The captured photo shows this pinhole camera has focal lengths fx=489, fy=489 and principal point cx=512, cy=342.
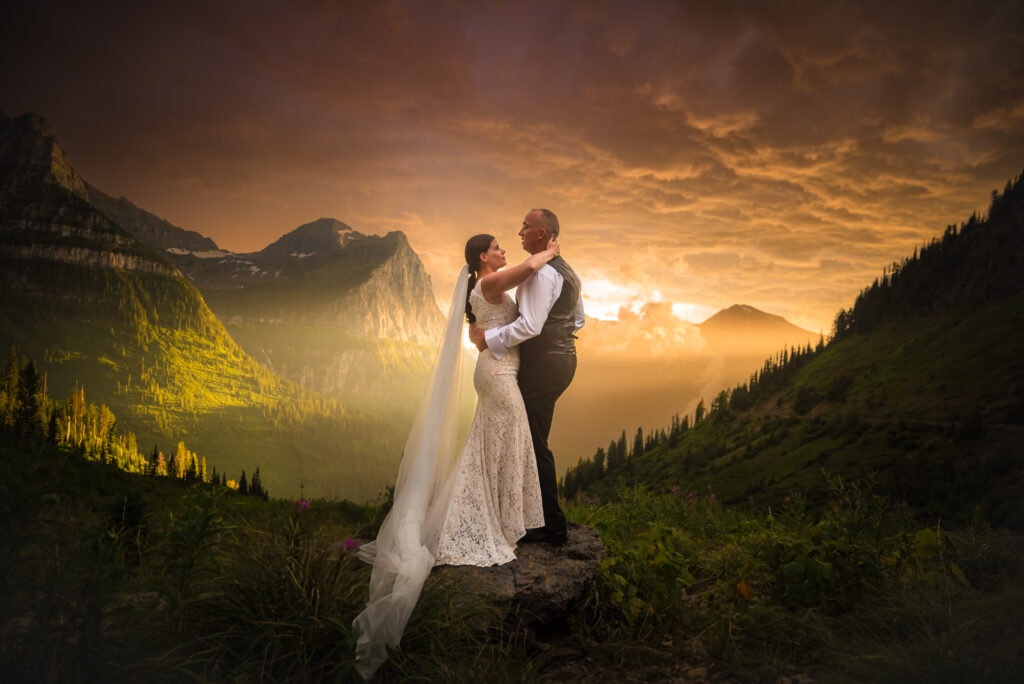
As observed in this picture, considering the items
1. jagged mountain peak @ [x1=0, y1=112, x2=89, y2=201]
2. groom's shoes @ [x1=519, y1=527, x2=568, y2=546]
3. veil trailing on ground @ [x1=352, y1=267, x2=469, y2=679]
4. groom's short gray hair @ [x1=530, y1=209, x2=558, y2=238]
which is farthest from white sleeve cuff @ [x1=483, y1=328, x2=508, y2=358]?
jagged mountain peak @ [x1=0, y1=112, x2=89, y2=201]

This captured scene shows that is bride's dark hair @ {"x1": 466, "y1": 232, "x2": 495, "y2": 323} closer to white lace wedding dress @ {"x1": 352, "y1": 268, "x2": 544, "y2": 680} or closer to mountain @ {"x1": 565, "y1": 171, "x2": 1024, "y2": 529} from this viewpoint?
white lace wedding dress @ {"x1": 352, "y1": 268, "x2": 544, "y2": 680}

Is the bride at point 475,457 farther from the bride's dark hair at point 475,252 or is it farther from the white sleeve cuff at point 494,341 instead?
the white sleeve cuff at point 494,341

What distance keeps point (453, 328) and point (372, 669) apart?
318 cm

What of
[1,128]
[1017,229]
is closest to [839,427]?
[1017,229]

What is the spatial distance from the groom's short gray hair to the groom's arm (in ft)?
1.51

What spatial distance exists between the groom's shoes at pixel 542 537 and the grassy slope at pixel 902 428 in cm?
6550

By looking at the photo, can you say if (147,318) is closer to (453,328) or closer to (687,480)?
(687,480)

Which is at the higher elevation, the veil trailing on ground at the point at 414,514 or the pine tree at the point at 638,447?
the veil trailing on ground at the point at 414,514

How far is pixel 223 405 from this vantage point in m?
152

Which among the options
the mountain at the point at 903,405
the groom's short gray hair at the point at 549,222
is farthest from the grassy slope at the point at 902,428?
the groom's short gray hair at the point at 549,222

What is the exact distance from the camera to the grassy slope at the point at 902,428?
70.6 meters

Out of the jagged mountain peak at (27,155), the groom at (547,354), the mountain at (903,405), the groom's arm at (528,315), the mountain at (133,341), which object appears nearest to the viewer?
the groom's arm at (528,315)

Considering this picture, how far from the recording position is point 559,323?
524 centimetres

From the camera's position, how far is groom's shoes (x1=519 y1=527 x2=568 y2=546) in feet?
17.6
